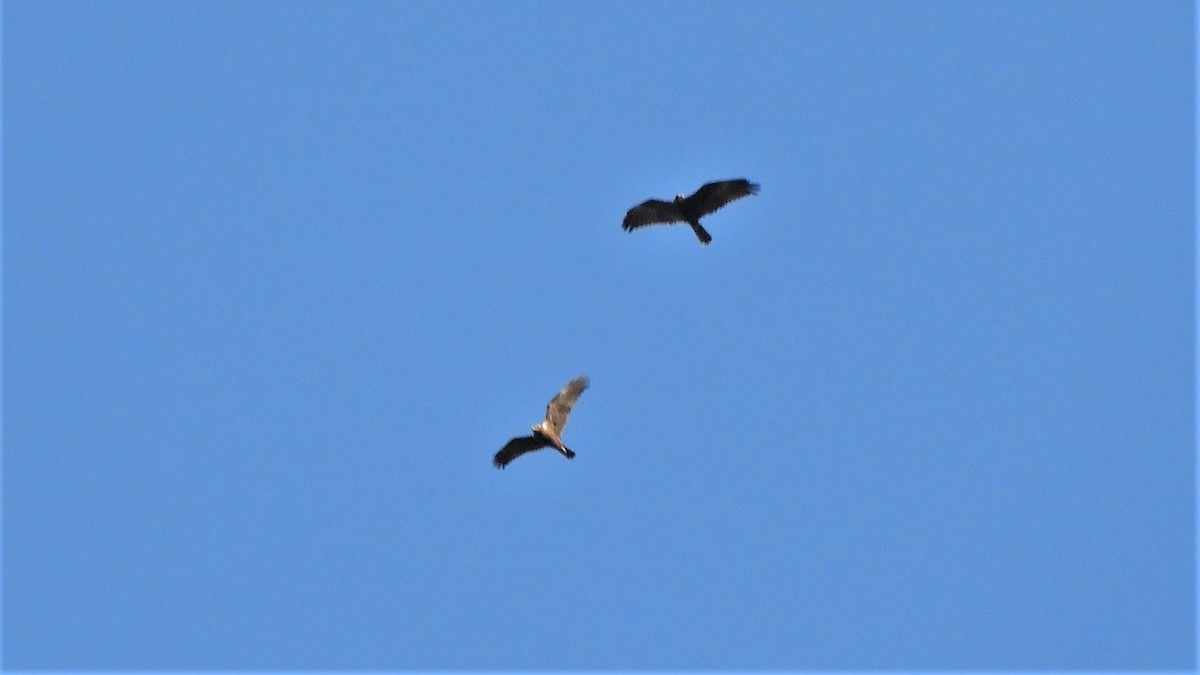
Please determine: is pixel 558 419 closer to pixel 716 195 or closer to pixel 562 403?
pixel 562 403

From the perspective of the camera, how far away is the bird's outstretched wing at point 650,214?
114 feet

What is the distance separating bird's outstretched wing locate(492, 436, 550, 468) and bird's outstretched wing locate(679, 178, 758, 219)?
511cm

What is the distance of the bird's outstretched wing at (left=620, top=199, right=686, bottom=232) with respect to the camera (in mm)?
34688

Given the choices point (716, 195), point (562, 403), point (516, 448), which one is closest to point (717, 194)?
point (716, 195)

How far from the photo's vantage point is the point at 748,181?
34031 mm

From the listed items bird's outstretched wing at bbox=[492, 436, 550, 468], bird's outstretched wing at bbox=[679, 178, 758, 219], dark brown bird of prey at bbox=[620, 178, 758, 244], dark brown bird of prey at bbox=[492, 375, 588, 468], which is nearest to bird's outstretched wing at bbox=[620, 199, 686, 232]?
dark brown bird of prey at bbox=[620, 178, 758, 244]

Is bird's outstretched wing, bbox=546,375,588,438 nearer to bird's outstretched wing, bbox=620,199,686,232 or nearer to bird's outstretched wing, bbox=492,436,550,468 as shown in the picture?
bird's outstretched wing, bbox=492,436,550,468

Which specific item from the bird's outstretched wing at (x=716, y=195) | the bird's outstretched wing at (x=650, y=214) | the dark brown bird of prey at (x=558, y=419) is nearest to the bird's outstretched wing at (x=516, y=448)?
the dark brown bird of prey at (x=558, y=419)

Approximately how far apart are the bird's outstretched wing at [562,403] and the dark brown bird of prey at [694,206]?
3.29 metres

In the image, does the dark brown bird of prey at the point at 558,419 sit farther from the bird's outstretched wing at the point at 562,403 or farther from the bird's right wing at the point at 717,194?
the bird's right wing at the point at 717,194

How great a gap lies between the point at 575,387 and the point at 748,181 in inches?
195

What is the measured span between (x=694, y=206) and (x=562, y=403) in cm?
443

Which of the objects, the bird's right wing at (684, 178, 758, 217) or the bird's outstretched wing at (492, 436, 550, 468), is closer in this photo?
the bird's right wing at (684, 178, 758, 217)

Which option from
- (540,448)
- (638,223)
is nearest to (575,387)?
(540,448)
